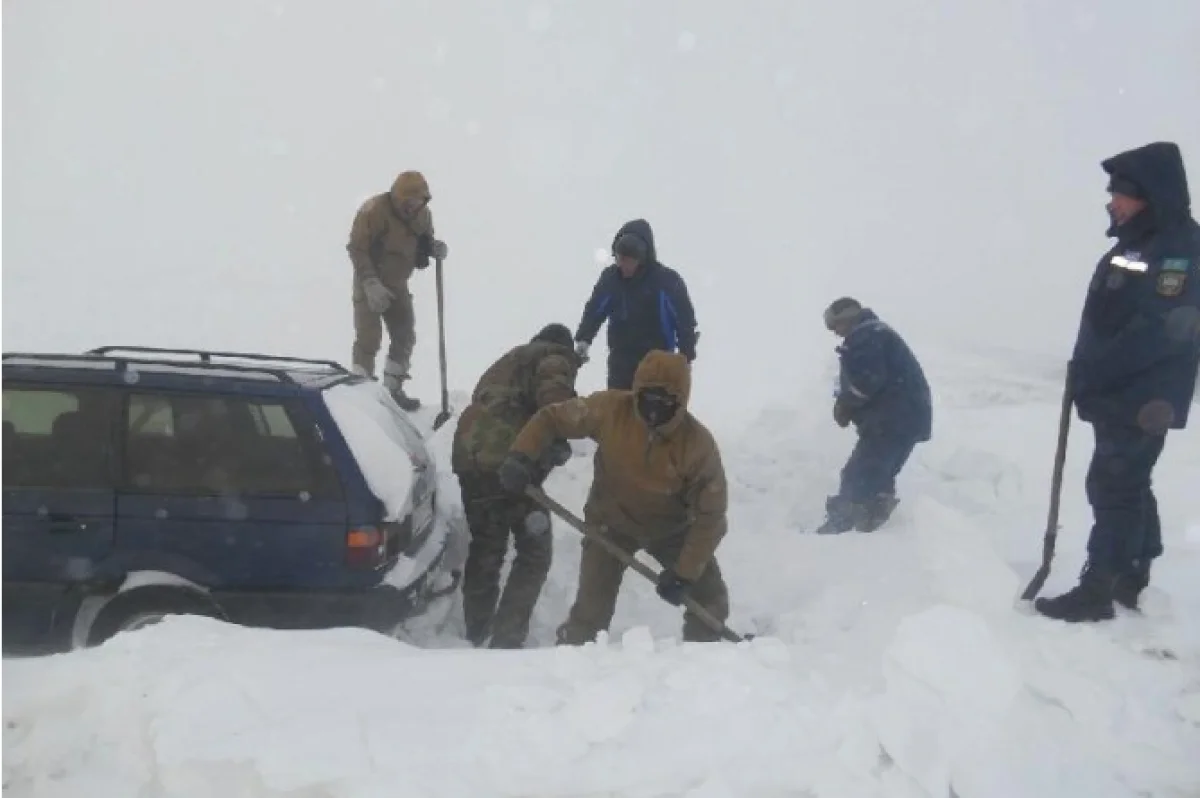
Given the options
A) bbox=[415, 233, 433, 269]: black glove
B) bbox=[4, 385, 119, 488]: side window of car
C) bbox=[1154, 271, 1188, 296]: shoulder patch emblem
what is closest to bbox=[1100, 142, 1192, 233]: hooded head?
bbox=[1154, 271, 1188, 296]: shoulder patch emblem

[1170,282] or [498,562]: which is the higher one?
[1170,282]

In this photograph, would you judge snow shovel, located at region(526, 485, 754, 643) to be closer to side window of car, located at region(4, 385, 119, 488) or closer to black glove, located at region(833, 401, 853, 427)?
side window of car, located at region(4, 385, 119, 488)

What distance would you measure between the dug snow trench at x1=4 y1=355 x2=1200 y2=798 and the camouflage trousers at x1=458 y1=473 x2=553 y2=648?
1.43 metres

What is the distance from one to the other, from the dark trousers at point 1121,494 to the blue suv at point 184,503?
3.15 meters

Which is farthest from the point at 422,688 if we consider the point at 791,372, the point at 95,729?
the point at 791,372

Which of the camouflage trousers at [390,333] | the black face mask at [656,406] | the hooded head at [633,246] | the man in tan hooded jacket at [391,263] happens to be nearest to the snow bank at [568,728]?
the black face mask at [656,406]

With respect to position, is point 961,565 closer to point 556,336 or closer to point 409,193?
point 556,336

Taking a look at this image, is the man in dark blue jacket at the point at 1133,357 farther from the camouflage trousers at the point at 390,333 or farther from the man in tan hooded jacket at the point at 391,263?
the camouflage trousers at the point at 390,333

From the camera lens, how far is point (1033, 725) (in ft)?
10.6

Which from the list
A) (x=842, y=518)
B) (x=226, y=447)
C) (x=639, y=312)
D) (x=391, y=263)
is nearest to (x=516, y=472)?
(x=226, y=447)

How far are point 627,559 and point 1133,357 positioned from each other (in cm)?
240

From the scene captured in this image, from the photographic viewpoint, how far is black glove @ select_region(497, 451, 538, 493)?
4.61m

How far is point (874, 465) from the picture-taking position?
7152mm

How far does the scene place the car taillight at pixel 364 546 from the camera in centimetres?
450
